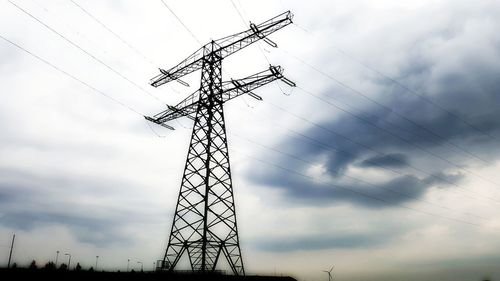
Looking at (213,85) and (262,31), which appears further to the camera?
(213,85)

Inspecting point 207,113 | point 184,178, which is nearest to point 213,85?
point 207,113

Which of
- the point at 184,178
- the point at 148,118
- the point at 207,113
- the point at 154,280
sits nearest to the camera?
the point at 154,280

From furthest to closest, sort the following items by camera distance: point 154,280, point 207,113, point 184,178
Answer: point 207,113 → point 184,178 → point 154,280

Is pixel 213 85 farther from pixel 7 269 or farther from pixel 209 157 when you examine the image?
pixel 7 269

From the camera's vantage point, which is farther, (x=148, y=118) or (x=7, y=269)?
(x=148, y=118)

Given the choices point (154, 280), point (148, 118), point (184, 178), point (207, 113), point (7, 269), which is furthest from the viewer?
point (148, 118)

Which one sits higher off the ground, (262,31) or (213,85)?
(262,31)

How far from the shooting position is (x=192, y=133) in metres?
26.6

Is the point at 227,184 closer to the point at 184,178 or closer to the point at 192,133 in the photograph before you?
the point at 184,178

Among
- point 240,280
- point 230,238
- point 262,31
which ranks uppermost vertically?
point 262,31

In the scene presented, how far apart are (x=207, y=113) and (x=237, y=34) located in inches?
252

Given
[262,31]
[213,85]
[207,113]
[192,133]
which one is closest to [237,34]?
[262,31]

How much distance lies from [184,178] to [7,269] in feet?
37.9

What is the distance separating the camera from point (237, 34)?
2622 centimetres
